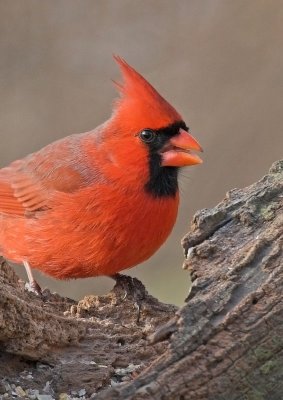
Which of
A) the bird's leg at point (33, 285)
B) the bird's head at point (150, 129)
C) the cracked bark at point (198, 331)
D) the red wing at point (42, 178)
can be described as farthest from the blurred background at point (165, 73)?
the cracked bark at point (198, 331)

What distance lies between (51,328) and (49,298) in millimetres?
598

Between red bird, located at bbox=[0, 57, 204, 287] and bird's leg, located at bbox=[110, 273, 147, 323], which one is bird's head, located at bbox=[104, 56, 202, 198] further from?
bird's leg, located at bbox=[110, 273, 147, 323]

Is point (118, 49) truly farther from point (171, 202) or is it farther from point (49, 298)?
point (49, 298)

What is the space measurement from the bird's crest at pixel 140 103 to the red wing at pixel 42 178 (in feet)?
0.82

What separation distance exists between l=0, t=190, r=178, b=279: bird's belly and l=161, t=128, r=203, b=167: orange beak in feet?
0.42

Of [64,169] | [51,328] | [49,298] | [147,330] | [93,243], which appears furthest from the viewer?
[64,169]

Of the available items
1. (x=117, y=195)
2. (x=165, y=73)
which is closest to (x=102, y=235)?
(x=117, y=195)

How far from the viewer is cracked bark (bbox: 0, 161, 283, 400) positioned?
77.0 inches

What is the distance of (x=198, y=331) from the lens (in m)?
1.95

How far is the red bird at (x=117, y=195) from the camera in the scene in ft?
10.6

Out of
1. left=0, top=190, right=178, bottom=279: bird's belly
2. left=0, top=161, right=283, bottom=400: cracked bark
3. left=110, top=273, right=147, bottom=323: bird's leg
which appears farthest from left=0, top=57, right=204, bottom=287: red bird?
left=0, top=161, right=283, bottom=400: cracked bark

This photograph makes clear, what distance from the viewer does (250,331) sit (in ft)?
6.53

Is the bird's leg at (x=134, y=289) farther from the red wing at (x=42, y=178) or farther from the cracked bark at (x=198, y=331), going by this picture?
the red wing at (x=42, y=178)

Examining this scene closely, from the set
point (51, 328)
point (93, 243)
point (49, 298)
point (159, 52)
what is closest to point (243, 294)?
point (51, 328)
